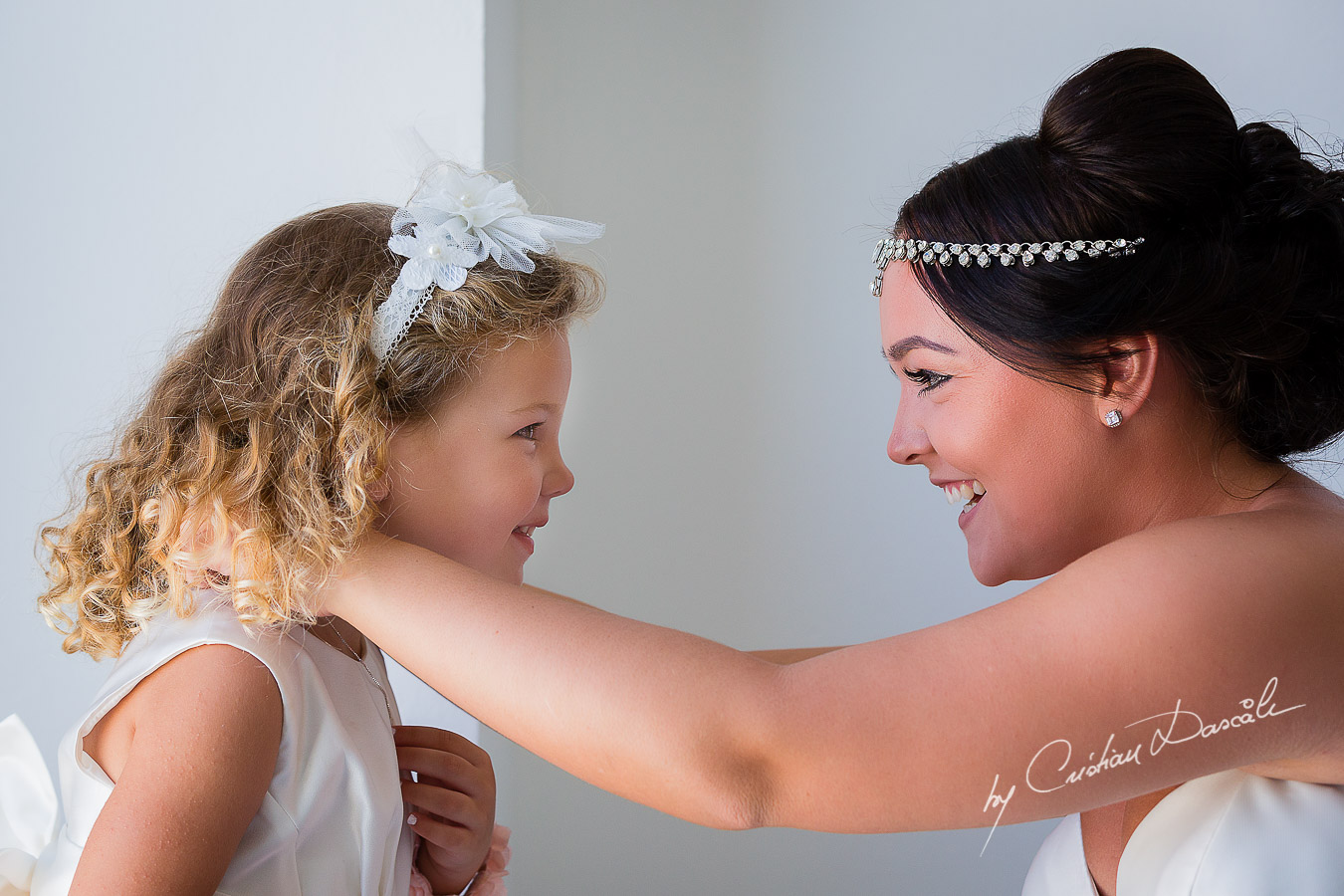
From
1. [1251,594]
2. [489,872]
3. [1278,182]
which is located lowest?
[489,872]

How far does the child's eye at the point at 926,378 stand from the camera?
3.21 feet

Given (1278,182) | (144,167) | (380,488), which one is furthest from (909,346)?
(144,167)

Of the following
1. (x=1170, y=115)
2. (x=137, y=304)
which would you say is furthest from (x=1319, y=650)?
(x=137, y=304)

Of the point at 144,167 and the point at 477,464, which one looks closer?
the point at 477,464

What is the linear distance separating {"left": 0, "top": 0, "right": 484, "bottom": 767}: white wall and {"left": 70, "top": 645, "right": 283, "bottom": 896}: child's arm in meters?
0.69

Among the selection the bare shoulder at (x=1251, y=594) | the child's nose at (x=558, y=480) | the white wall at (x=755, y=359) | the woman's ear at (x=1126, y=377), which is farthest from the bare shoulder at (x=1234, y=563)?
the white wall at (x=755, y=359)

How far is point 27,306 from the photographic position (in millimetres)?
1612

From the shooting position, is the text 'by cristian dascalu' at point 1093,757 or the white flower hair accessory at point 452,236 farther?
the white flower hair accessory at point 452,236

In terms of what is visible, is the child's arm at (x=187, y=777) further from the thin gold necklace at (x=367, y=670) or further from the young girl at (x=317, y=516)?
the thin gold necklace at (x=367, y=670)

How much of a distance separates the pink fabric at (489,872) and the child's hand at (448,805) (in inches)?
0.5

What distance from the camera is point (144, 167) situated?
62.7 inches

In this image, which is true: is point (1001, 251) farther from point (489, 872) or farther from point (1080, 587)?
point (489, 872)

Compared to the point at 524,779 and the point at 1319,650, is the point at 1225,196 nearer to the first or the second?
the point at 1319,650

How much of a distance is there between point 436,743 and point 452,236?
22.6 inches
